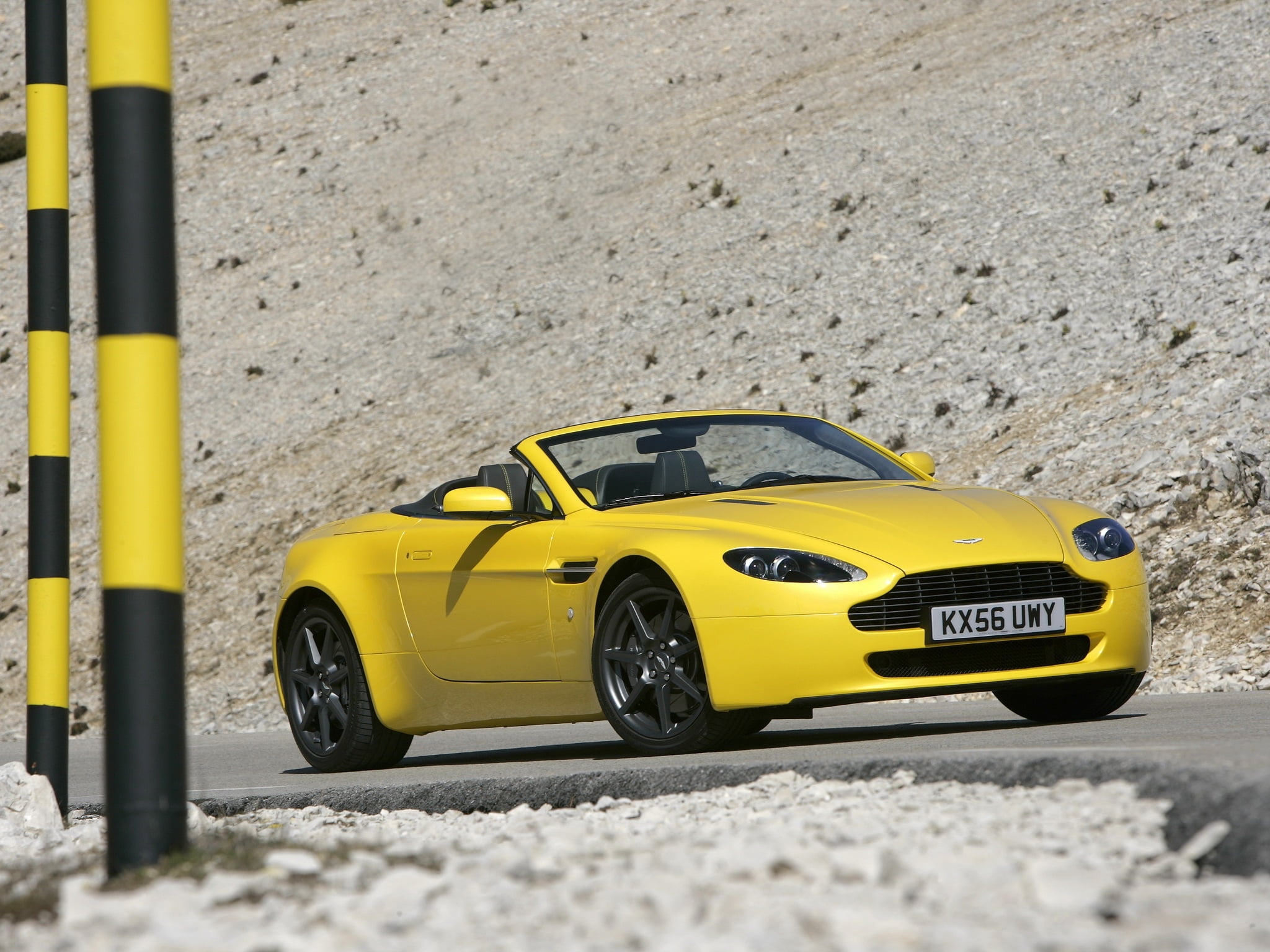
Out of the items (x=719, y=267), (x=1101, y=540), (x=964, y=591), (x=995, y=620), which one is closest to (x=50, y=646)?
(x=964, y=591)

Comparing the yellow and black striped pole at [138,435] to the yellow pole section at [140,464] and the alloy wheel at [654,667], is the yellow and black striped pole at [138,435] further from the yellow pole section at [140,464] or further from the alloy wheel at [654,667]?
the alloy wheel at [654,667]

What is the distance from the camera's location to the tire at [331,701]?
795cm

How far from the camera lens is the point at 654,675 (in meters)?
Answer: 6.59

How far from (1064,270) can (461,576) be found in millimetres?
16867

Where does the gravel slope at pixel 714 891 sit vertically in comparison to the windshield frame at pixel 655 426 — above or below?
below

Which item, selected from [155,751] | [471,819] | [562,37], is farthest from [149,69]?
[562,37]

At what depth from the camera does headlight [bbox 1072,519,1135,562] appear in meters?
6.67

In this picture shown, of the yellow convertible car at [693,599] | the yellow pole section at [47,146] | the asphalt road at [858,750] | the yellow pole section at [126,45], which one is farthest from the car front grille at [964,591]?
the yellow pole section at [47,146]

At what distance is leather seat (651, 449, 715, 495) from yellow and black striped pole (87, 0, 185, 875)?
3.74m

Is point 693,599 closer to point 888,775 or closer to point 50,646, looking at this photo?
point 888,775

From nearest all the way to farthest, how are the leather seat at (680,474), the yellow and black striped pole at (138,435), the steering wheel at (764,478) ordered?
the yellow and black striped pole at (138,435), the leather seat at (680,474), the steering wheel at (764,478)

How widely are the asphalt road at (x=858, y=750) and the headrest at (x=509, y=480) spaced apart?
1219mm

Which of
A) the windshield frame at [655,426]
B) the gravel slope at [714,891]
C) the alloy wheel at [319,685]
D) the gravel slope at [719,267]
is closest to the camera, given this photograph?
the gravel slope at [714,891]

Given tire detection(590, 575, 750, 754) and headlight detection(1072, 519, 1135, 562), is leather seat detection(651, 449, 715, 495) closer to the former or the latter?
tire detection(590, 575, 750, 754)
